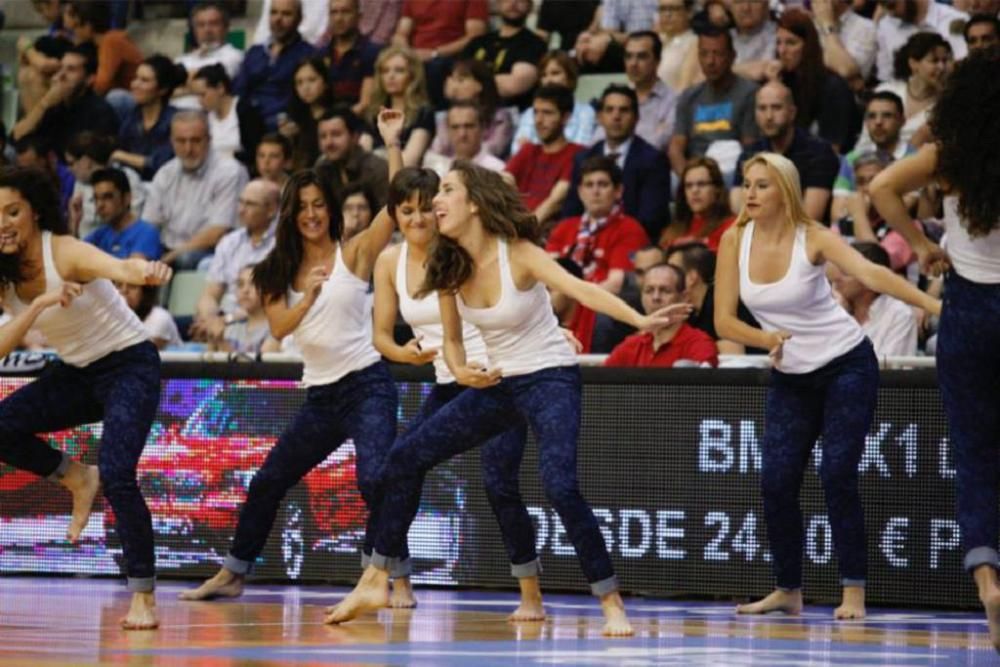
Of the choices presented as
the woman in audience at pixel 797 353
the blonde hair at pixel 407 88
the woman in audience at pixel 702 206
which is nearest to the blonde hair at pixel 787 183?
the woman in audience at pixel 797 353

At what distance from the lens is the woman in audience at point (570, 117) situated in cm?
1448

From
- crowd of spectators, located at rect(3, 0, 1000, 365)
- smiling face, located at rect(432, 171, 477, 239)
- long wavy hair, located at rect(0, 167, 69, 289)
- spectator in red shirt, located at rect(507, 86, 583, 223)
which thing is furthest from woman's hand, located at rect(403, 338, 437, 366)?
spectator in red shirt, located at rect(507, 86, 583, 223)

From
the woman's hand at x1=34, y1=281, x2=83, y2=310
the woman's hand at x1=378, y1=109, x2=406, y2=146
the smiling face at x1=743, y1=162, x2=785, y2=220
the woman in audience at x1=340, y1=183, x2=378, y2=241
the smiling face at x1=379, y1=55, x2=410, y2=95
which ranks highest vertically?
the smiling face at x1=379, y1=55, x2=410, y2=95

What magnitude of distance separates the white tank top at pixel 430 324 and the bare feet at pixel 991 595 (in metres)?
3.22

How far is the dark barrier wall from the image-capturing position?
10.2 m

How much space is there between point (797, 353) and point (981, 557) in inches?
109

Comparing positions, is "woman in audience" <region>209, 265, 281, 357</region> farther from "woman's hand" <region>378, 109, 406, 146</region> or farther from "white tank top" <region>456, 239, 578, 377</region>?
"white tank top" <region>456, 239, 578, 377</region>

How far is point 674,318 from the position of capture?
7758 mm

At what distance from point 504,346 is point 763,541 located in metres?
2.68

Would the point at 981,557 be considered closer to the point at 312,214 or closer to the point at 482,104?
the point at 312,214

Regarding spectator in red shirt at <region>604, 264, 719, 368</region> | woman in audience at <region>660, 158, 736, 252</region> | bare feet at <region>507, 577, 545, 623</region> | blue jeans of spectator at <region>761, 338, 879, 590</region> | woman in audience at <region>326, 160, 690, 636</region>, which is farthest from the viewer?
woman in audience at <region>660, 158, 736, 252</region>

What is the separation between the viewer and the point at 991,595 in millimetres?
6551

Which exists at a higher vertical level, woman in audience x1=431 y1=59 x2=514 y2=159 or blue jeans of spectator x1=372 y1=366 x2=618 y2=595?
woman in audience x1=431 y1=59 x2=514 y2=159

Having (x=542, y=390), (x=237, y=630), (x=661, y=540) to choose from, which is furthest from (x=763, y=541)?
(x=237, y=630)
